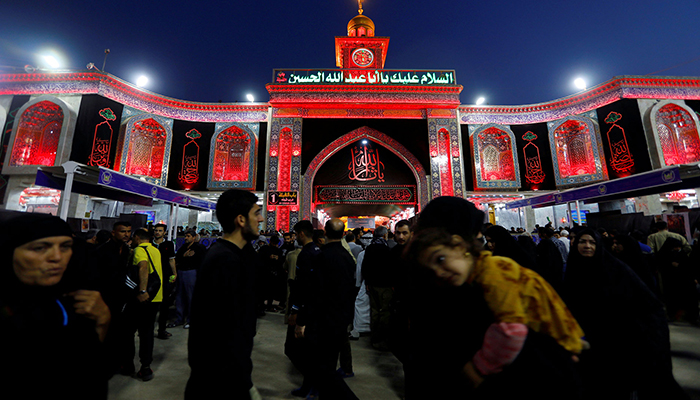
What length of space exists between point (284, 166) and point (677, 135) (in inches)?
602

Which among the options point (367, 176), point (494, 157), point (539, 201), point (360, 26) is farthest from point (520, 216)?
point (360, 26)

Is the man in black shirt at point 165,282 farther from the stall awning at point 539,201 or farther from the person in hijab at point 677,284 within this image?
the stall awning at point 539,201

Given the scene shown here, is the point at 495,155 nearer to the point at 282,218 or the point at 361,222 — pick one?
the point at 282,218

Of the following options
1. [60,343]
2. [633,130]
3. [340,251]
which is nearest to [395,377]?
[340,251]

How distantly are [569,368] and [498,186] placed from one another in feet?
42.3

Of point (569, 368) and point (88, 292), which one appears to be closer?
point (569, 368)

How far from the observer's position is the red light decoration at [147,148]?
1157 cm

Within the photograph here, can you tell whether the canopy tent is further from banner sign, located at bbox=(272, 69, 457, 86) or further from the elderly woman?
banner sign, located at bbox=(272, 69, 457, 86)

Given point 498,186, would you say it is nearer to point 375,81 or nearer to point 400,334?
point 375,81

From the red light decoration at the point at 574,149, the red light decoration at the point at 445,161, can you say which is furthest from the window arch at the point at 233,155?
the red light decoration at the point at 574,149

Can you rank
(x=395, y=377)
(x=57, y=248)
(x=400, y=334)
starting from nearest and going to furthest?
(x=57, y=248)
(x=400, y=334)
(x=395, y=377)

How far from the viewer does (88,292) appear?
0.91 meters

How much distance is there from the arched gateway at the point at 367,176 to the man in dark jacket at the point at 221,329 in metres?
10.1

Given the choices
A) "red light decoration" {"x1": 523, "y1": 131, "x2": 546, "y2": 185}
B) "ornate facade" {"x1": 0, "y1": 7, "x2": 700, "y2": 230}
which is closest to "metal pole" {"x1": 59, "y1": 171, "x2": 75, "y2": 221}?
"ornate facade" {"x1": 0, "y1": 7, "x2": 700, "y2": 230}
